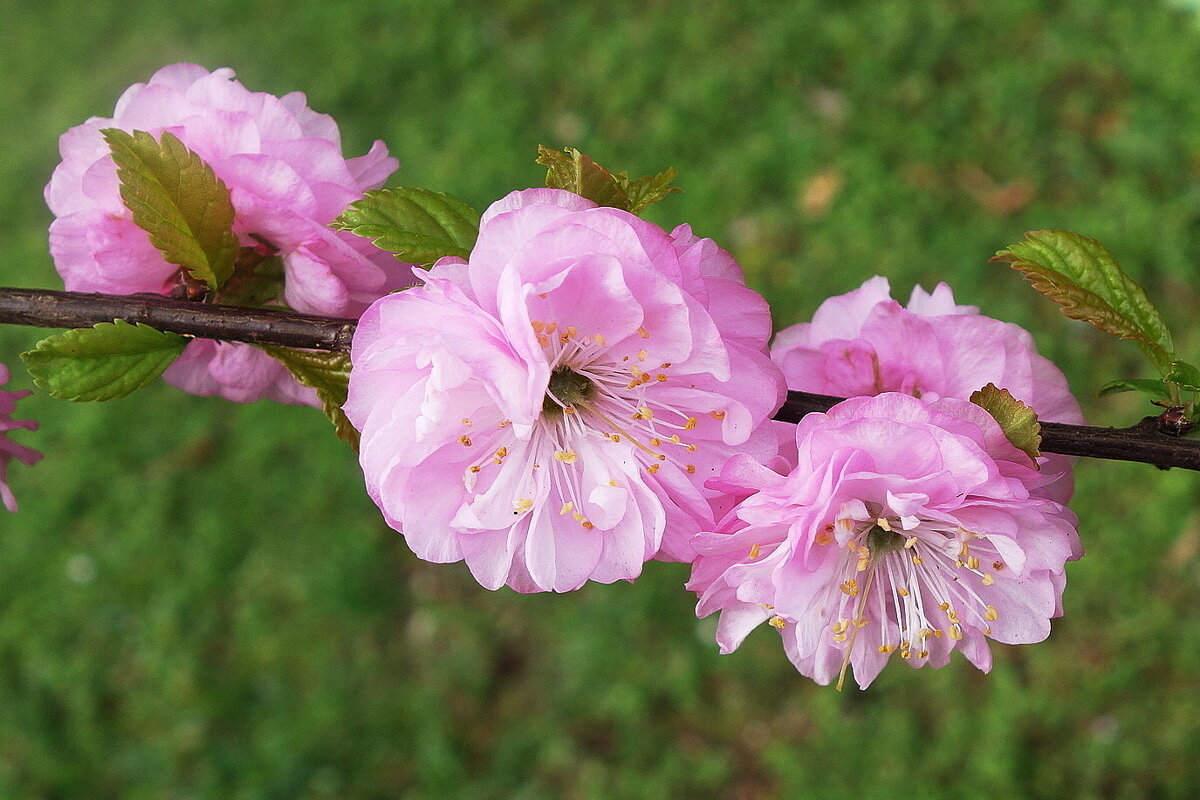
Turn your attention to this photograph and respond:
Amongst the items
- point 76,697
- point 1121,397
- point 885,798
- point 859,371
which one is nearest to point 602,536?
point 859,371

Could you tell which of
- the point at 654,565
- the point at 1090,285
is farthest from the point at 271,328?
the point at 654,565

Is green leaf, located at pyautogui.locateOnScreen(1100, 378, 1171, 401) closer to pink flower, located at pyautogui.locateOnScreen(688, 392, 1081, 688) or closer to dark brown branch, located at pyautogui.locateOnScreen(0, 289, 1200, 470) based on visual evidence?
dark brown branch, located at pyautogui.locateOnScreen(0, 289, 1200, 470)

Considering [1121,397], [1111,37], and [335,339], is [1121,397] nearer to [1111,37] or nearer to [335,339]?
[1111,37]

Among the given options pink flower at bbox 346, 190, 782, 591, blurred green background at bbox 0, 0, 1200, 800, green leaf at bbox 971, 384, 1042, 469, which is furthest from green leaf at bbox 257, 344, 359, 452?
blurred green background at bbox 0, 0, 1200, 800

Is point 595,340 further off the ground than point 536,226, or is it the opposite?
point 536,226

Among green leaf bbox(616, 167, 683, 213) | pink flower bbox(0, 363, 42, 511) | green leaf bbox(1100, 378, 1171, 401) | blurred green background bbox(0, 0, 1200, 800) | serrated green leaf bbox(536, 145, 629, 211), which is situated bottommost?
blurred green background bbox(0, 0, 1200, 800)

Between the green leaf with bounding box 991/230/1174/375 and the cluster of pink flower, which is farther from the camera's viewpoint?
the green leaf with bounding box 991/230/1174/375

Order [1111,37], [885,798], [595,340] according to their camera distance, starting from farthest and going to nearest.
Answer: [1111,37]
[885,798]
[595,340]
